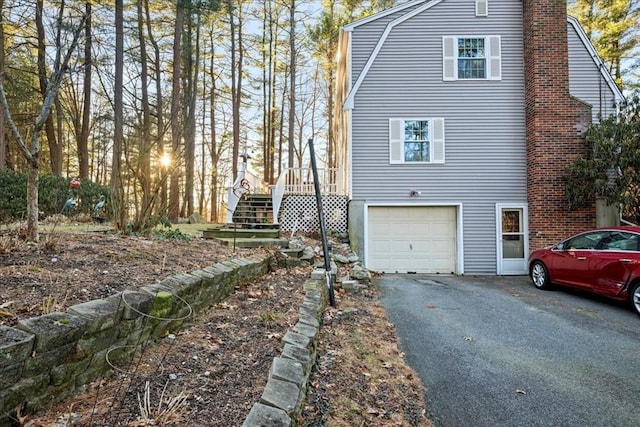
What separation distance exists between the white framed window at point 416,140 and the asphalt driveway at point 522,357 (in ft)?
14.8

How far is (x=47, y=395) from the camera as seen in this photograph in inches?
71.0

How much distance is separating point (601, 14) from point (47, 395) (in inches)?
767

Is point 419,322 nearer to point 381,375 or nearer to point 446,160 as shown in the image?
point 381,375

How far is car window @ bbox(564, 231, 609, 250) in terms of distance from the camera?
6.22 m

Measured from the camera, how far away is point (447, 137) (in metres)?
9.95

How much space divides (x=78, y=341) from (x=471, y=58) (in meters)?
11.0

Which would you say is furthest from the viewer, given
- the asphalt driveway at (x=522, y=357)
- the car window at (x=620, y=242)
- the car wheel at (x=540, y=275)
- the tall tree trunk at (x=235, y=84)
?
the tall tree trunk at (x=235, y=84)

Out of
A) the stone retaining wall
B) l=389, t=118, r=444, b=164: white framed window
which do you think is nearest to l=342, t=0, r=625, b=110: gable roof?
l=389, t=118, r=444, b=164: white framed window

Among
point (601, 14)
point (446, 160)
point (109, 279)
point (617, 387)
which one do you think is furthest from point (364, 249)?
point (601, 14)

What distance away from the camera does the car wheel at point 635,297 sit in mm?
5180

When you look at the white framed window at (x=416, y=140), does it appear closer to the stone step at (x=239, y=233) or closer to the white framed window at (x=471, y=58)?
the white framed window at (x=471, y=58)

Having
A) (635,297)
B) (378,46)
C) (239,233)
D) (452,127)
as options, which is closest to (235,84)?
(378,46)

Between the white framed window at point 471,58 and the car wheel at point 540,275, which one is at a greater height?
the white framed window at point 471,58

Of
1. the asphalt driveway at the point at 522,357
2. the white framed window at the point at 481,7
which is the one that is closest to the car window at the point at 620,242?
the asphalt driveway at the point at 522,357
